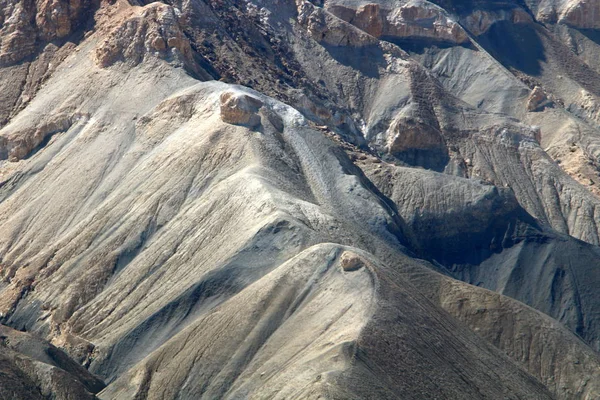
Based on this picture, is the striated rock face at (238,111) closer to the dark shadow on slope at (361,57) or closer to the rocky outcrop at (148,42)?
the rocky outcrop at (148,42)

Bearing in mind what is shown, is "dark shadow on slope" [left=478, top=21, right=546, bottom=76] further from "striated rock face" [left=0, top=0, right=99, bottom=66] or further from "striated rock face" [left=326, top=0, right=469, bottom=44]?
"striated rock face" [left=0, top=0, right=99, bottom=66]

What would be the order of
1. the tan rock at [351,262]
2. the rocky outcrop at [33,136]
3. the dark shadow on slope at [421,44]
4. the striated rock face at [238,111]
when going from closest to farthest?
1. the tan rock at [351,262]
2. the striated rock face at [238,111]
3. the rocky outcrop at [33,136]
4. the dark shadow on slope at [421,44]

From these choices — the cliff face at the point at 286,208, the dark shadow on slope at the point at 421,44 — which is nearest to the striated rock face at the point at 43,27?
the cliff face at the point at 286,208

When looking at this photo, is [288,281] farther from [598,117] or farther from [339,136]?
A: [598,117]

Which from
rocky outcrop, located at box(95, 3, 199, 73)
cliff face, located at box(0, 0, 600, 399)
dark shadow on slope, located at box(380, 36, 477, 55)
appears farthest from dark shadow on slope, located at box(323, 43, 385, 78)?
rocky outcrop, located at box(95, 3, 199, 73)

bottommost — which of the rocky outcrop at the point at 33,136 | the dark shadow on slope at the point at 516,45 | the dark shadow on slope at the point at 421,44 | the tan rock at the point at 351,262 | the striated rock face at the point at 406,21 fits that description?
the dark shadow on slope at the point at 516,45

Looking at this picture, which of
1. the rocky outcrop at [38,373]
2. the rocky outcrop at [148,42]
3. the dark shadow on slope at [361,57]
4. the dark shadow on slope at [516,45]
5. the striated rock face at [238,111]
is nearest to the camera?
the rocky outcrop at [38,373]

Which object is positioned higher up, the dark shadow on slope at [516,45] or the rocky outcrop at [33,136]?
the rocky outcrop at [33,136]

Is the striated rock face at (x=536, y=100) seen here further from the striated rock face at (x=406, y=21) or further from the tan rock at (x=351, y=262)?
the tan rock at (x=351, y=262)

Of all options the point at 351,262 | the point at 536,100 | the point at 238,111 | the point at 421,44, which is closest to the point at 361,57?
the point at 421,44

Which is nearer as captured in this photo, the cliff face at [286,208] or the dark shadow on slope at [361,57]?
the cliff face at [286,208]

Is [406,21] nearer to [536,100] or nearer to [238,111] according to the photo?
[536,100]
